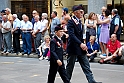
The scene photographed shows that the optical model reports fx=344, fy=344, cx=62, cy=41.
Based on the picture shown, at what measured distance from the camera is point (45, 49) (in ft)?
46.5

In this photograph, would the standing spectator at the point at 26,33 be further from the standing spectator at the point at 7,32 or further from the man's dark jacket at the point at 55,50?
the man's dark jacket at the point at 55,50

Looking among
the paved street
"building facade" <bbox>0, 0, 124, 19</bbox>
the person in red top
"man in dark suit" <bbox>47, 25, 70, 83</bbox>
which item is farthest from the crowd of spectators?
"man in dark suit" <bbox>47, 25, 70, 83</bbox>

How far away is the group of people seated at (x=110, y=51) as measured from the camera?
12.5 m

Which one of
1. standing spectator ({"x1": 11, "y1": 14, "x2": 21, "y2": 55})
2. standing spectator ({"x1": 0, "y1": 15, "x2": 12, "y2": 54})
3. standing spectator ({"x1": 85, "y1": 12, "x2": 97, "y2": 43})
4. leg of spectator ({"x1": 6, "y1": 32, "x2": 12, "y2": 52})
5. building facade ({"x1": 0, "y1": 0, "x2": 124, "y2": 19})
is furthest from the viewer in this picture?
building facade ({"x1": 0, "y1": 0, "x2": 124, "y2": 19})

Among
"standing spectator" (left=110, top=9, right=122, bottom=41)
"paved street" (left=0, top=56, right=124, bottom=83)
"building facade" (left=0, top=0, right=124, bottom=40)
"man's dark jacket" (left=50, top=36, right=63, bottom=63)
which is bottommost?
"paved street" (left=0, top=56, right=124, bottom=83)

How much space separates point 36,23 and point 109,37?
337 cm

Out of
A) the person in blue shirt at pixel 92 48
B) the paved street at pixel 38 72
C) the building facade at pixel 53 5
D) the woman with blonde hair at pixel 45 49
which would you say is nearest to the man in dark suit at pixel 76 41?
the paved street at pixel 38 72

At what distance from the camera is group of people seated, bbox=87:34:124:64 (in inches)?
494

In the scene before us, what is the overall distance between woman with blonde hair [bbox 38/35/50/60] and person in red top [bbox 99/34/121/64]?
2.44m

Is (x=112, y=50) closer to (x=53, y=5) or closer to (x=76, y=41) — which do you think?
(x=76, y=41)

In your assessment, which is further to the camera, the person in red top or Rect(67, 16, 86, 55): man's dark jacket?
the person in red top

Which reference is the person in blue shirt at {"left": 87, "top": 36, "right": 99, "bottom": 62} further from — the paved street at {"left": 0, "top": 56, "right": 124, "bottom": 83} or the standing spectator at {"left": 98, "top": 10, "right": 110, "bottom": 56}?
the paved street at {"left": 0, "top": 56, "right": 124, "bottom": 83}

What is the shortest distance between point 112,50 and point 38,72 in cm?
321

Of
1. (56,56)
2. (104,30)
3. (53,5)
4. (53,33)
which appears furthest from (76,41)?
(53,5)
